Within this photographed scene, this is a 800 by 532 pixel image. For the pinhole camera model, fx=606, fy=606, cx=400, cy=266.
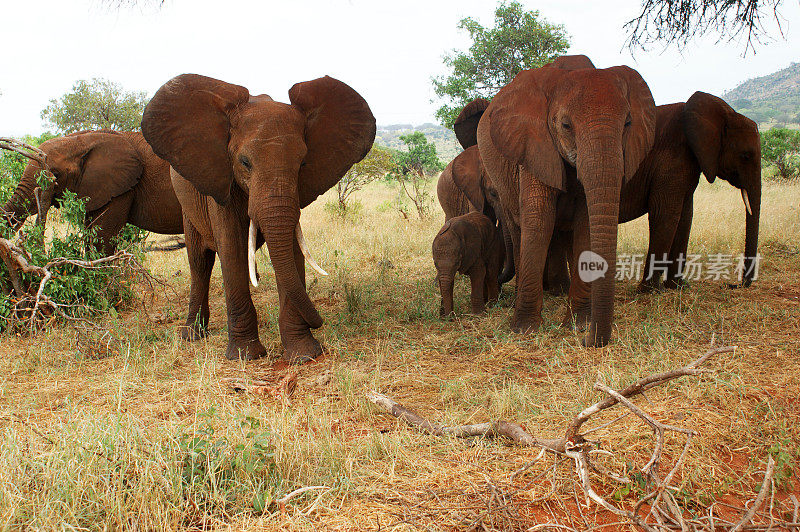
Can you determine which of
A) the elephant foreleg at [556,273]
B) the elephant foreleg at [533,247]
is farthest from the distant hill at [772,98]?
the elephant foreleg at [533,247]

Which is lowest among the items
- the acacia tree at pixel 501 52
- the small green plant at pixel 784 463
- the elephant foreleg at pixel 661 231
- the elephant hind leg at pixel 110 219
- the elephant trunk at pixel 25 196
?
the small green plant at pixel 784 463

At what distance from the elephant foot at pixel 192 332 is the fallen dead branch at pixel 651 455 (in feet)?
9.49

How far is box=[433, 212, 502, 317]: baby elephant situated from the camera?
692cm

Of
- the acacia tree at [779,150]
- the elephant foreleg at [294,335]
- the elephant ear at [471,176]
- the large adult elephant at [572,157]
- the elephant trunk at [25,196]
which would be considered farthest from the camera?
the acacia tree at [779,150]

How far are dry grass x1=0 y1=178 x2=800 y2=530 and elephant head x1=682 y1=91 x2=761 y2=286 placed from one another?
94cm

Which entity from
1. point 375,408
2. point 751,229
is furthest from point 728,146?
point 375,408

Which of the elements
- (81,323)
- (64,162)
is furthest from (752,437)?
(64,162)

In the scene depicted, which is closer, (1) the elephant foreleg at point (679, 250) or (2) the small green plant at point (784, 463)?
(2) the small green plant at point (784, 463)

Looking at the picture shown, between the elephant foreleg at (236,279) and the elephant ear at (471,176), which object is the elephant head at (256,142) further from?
the elephant ear at (471,176)

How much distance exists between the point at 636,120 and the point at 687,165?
212cm

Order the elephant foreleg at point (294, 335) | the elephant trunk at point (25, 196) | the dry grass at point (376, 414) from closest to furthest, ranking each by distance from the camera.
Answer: the dry grass at point (376, 414), the elephant foreleg at point (294, 335), the elephant trunk at point (25, 196)

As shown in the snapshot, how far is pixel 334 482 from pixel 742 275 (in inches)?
260

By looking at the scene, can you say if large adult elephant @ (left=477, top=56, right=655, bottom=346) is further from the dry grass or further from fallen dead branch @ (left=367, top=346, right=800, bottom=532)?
fallen dead branch @ (left=367, top=346, right=800, bottom=532)

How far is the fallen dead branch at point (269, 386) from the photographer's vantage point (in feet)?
15.0
